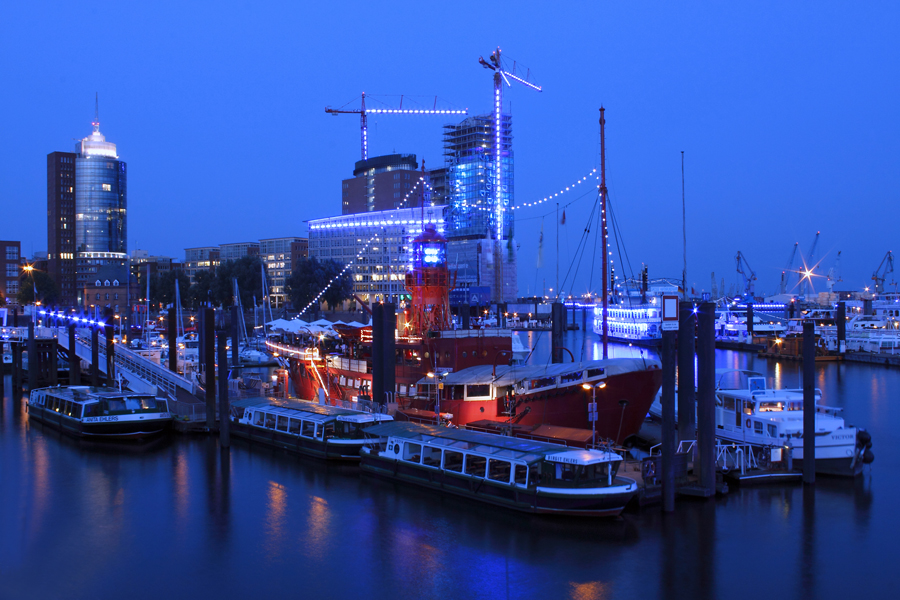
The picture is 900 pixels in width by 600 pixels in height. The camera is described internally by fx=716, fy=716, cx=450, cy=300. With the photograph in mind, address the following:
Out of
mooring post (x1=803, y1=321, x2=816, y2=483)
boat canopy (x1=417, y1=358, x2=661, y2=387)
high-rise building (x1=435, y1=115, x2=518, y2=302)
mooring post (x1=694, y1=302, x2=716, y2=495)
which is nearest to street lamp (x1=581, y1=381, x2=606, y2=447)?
boat canopy (x1=417, y1=358, x2=661, y2=387)

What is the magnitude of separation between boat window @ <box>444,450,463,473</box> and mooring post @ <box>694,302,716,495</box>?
8.34m

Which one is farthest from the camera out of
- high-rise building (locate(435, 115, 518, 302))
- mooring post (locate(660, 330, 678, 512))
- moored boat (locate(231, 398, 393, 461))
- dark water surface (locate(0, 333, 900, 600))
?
high-rise building (locate(435, 115, 518, 302))

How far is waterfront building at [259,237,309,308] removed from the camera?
18800 cm

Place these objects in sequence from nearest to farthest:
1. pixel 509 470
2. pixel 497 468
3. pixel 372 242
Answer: pixel 509 470
pixel 497 468
pixel 372 242

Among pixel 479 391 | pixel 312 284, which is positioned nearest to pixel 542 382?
pixel 479 391

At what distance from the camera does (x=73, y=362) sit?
182 ft

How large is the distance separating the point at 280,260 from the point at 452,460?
173m

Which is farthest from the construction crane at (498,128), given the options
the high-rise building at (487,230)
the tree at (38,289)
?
the tree at (38,289)

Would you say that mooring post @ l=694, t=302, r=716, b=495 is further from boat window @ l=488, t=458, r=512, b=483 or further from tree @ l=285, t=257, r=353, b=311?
tree @ l=285, t=257, r=353, b=311

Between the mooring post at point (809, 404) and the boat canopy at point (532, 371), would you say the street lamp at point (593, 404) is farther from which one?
the mooring post at point (809, 404)

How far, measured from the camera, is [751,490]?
84.9 ft

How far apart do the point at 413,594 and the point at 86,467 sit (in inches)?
838

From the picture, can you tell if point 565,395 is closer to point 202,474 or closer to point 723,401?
point 723,401

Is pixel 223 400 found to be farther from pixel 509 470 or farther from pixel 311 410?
pixel 509 470
